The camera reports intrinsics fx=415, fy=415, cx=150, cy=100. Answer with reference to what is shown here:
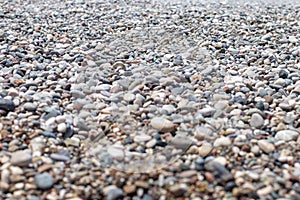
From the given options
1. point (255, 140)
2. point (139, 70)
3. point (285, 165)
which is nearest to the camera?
point (285, 165)

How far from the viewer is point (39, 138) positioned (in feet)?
6.77

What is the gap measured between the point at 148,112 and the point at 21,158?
80 cm

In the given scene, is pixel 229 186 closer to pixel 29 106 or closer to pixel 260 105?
pixel 260 105

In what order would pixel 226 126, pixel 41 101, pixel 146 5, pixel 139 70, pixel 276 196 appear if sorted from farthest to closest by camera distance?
pixel 146 5, pixel 139 70, pixel 41 101, pixel 226 126, pixel 276 196

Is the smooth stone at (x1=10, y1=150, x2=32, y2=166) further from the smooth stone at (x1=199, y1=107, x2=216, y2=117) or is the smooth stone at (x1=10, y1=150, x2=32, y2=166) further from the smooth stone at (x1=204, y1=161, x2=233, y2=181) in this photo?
the smooth stone at (x1=199, y1=107, x2=216, y2=117)

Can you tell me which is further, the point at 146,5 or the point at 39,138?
the point at 146,5

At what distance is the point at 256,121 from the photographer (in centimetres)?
227

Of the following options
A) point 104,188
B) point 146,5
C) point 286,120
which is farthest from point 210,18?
point 104,188

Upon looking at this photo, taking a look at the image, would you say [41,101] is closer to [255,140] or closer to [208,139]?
[208,139]

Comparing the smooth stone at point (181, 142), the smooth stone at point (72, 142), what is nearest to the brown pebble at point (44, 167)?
the smooth stone at point (72, 142)

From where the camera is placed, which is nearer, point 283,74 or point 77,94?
point 77,94

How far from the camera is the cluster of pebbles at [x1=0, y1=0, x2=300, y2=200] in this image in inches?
68.4

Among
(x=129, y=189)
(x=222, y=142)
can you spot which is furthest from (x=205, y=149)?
(x=129, y=189)

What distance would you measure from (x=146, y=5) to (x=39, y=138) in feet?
14.0
